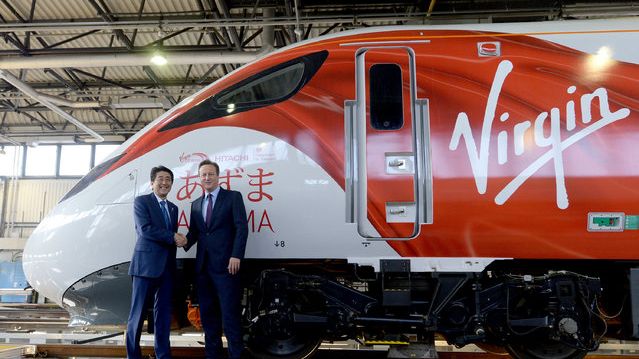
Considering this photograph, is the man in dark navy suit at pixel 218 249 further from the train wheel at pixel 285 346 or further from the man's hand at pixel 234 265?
the train wheel at pixel 285 346

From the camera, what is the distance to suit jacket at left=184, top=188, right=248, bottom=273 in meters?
4.20

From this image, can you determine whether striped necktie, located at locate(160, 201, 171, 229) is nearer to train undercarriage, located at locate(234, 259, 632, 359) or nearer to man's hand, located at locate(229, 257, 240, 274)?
man's hand, located at locate(229, 257, 240, 274)

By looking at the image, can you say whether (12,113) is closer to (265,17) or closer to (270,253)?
(265,17)

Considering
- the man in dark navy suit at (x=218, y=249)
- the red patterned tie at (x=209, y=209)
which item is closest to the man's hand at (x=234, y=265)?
the man in dark navy suit at (x=218, y=249)

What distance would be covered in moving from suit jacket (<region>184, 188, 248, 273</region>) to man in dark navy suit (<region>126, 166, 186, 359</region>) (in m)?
0.17

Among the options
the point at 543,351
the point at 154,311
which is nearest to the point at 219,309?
the point at 154,311

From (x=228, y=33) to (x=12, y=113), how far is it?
13.7 metres

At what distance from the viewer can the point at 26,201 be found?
81.4 feet

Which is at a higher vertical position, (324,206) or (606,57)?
(606,57)

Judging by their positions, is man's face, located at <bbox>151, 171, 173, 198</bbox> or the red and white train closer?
the red and white train

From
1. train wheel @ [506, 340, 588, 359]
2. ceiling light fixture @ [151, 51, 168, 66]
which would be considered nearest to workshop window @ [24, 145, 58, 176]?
ceiling light fixture @ [151, 51, 168, 66]

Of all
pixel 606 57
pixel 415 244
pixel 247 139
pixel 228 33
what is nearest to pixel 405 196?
pixel 415 244

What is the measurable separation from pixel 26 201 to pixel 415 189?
26.2 metres

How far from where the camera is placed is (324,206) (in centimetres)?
415
